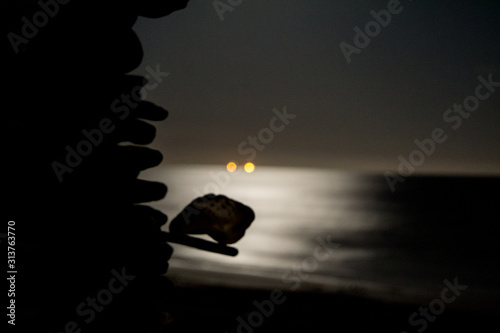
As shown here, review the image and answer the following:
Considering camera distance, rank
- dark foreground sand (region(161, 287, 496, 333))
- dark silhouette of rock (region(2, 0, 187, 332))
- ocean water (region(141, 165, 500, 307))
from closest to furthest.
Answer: dark silhouette of rock (region(2, 0, 187, 332))
dark foreground sand (region(161, 287, 496, 333))
ocean water (region(141, 165, 500, 307))

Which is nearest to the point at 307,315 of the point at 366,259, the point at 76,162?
the point at 76,162

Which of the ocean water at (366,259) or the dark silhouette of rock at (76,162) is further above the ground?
the dark silhouette of rock at (76,162)

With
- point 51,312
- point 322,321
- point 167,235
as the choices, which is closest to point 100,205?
point 167,235

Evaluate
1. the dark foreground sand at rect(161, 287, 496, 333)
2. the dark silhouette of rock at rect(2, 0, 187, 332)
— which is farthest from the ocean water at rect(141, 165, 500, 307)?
the dark silhouette of rock at rect(2, 0, 187, 332)

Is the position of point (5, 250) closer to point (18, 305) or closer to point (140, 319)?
point (18, 305)

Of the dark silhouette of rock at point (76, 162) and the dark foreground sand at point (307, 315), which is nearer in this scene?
the dark silhouette of rock at point (76, 162)

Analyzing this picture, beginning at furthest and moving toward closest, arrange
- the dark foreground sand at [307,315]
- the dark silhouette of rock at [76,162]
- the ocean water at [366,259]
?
the ocean water at [366,259] < the dark foreground sand at [307,315] < the dark silhouette of rock at [76,162]

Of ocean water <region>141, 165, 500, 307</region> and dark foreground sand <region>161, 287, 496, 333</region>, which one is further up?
dark foreground sand <region>161, 287, 496, 333</region>

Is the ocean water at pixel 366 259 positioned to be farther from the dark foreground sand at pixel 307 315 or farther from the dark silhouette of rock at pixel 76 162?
the dark silhouette of rock at pixel 76 162

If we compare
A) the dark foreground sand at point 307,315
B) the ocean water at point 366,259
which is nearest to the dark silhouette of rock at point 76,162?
the ocean water at point 366,259

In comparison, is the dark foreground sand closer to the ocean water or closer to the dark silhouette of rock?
the ocean water

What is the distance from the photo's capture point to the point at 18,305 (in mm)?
2492

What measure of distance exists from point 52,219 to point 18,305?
57cm

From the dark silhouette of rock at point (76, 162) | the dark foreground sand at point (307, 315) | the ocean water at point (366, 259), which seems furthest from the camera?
the ocean water at point (366, 259)
